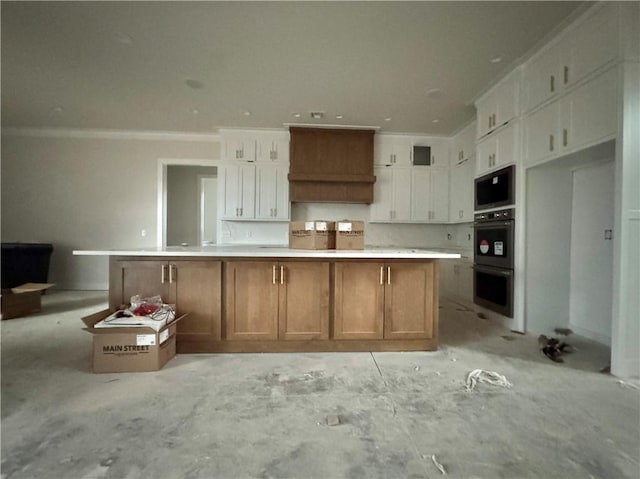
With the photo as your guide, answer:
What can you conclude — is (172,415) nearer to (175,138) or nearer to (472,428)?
(472,428)

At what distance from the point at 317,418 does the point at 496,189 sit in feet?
9.79

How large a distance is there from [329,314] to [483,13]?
2579 mm

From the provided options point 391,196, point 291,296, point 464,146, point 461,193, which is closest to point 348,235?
point 291,296

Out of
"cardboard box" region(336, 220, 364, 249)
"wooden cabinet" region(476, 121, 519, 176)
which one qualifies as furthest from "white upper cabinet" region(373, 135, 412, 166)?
"cardboard box" region(336, 220, 364, 249)

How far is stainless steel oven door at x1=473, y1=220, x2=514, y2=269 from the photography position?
2.90 m

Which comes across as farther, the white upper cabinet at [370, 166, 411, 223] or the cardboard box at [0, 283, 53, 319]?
the white upper cabinet at [370, 166, 411, 223]

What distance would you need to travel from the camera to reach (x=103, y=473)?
108 centimetres

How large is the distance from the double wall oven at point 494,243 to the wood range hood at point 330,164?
67.2 inches

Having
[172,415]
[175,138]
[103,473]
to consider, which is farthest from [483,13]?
[175,138]

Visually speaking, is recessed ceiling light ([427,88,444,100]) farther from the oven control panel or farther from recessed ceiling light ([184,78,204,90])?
recessed ceiling light ([184,78,204,90])

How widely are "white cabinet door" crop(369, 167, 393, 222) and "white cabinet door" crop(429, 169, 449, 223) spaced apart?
726 mm

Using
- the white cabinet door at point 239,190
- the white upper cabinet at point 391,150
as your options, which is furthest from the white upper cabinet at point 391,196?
the white cabinet door at point 239,190

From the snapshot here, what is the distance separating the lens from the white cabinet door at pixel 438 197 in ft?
15.7

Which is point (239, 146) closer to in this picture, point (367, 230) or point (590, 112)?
point (367, 230)
